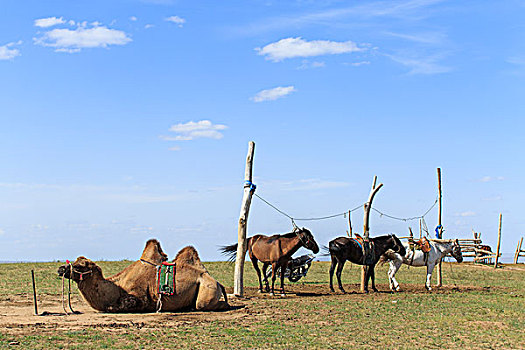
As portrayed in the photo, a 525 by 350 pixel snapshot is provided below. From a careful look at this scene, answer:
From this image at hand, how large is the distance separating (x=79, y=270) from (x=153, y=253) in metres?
1.90

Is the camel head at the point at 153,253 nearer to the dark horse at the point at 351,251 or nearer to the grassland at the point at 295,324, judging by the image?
the grassland at the point at 295,324

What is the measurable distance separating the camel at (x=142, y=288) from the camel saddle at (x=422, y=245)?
10360 mm

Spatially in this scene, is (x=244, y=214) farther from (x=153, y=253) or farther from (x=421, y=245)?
(x=421, y=245)

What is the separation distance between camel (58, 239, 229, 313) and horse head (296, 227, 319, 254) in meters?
4.52

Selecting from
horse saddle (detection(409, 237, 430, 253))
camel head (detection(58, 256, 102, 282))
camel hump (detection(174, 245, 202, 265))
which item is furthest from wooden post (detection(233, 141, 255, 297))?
horse saddle (detection(409, 237, 430, 253))

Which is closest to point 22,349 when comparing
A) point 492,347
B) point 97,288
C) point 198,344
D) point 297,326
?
point 198,344

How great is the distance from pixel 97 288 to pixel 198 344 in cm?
439

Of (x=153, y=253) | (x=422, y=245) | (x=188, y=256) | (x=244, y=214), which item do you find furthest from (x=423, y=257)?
(x=153, y=253)

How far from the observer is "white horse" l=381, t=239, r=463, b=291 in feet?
66.8

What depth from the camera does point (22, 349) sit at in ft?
30.3

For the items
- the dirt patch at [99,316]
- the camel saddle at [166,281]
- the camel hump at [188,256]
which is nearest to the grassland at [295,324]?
the dirt patch at [99,316]

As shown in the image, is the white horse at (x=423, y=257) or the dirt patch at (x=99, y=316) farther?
the white horse at (x=423, y=257)

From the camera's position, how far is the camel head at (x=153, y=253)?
1418 centimetres

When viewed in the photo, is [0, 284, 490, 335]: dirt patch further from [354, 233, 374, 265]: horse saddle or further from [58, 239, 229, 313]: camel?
[354, 233, 374, 265]: horse saddle
